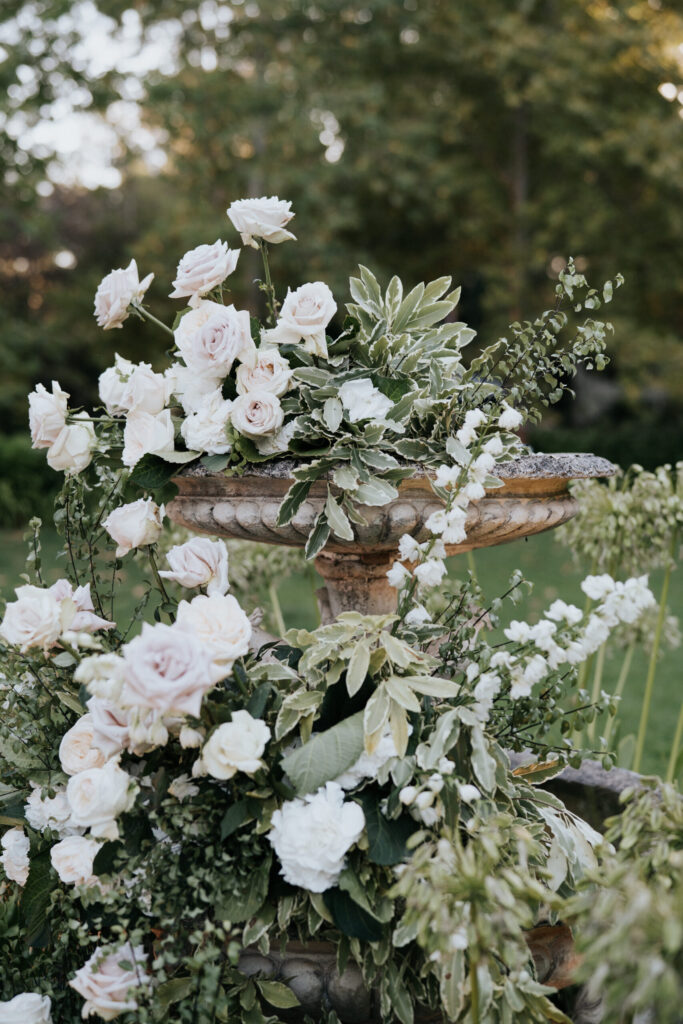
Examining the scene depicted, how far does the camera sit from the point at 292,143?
1568 cm

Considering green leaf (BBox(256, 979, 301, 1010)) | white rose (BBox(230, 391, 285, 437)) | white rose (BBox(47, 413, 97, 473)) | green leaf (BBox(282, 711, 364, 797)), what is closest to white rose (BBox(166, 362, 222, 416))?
white rose (BBox(230, 391, 285, 437))

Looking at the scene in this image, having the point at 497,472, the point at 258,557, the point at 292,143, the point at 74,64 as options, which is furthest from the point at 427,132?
the point at 497,472

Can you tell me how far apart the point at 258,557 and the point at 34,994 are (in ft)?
6.12

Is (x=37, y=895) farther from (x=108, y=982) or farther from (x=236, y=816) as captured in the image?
(x=236, y=816)

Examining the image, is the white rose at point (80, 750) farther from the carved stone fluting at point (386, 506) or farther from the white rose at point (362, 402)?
the white rose at point (362, 402)

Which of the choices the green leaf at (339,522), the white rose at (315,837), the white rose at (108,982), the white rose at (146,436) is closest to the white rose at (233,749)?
the white rose at (315,837)

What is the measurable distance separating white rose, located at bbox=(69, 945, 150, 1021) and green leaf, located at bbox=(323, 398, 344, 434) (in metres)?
1.08

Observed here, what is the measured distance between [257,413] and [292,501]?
8.3 inches

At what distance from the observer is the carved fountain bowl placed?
209cm

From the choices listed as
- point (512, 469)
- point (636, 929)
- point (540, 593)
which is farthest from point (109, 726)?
point (540, 593)

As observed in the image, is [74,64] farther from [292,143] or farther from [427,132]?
[427,132]

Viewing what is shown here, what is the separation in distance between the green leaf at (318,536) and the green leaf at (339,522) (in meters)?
0.02

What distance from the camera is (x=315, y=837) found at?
A: 5.14 feet

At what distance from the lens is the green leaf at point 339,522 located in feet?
6.30
